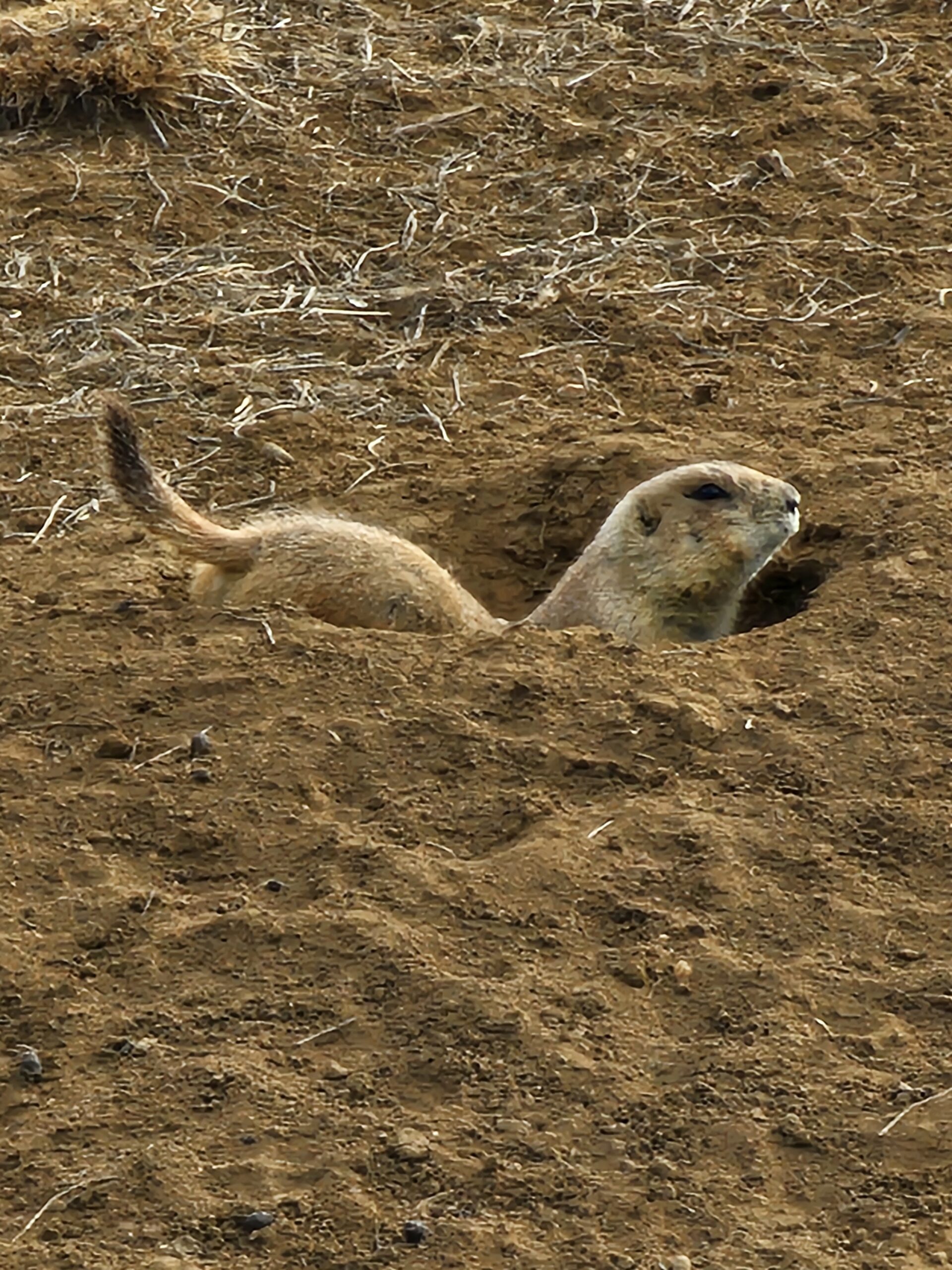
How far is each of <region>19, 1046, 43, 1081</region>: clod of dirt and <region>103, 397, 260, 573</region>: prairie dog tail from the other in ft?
6.23

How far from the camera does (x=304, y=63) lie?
9328mm

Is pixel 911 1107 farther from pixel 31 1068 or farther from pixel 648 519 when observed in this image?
pixel 648 519

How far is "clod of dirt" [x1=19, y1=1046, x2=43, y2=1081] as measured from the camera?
4637 mm

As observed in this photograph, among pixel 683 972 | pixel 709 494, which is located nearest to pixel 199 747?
pixel 683 972

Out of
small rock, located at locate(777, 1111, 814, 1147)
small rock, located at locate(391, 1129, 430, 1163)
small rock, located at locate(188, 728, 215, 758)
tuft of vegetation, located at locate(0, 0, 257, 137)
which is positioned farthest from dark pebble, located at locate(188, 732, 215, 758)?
tuft of vegetation, located at locate(0, 0, 257, 137)

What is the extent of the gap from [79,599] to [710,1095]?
97.6 inches

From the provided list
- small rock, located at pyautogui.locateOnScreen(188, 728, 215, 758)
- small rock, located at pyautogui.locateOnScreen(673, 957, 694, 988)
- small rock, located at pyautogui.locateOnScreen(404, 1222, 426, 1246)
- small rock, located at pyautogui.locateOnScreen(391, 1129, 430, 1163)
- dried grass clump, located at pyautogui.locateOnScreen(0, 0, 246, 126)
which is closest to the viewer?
small rock, located at pyautogui.locateOnScreen(404, 1222, 426, 1246)

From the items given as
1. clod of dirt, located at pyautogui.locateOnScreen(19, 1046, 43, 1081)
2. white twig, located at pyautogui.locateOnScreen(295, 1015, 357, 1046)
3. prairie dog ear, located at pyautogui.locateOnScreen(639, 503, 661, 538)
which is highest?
white twig, located at pyautogui.locateOnScreen(295, 1015, 357, 1046)

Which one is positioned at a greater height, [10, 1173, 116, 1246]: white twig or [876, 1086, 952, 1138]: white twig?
[876, 1086, 952, 1138]: white twig

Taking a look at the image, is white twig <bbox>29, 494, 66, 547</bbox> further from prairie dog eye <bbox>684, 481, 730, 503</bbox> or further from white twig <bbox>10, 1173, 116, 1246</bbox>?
white twig <bbox>10, 1173, 116, 1246</bbox>

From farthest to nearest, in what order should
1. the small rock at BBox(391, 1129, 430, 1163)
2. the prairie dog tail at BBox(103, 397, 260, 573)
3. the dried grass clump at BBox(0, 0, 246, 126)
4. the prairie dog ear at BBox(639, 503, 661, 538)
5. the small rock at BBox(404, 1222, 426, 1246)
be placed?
the dried grass clump at BBox(0, 0, 246, 126) → the prairie dog ear at BBox(639, 503, 661, 538) → the prairie dog tail at BBox(103, 397, 260, 573) → the small rock at BBox(391, 1129, 430, 1163) → the small rock at BBox(404, 1222, 426, 1246)

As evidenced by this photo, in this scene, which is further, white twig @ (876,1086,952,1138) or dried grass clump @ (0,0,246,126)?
dried grass clump @ (0,0,246,126)

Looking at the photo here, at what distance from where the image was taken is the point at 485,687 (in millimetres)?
5773

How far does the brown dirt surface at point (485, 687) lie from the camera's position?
4.43m
